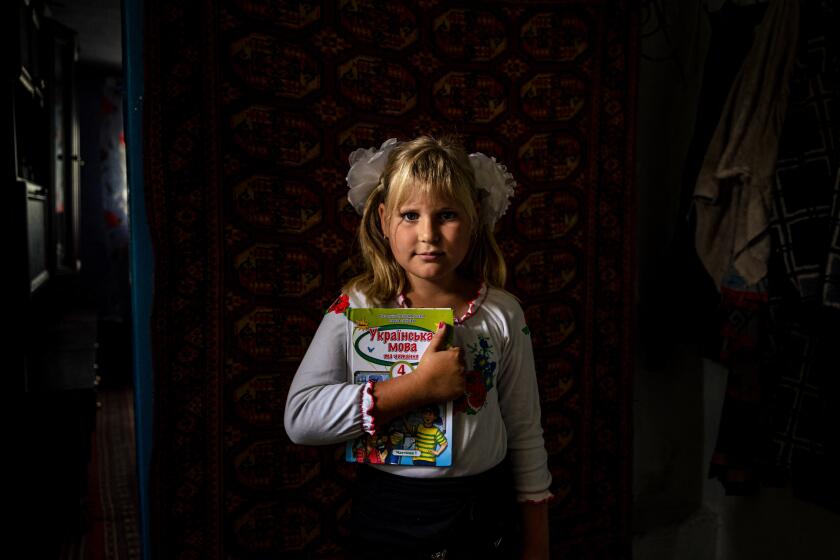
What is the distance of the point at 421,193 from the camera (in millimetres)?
1117

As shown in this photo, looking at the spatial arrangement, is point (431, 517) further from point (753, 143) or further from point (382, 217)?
point (753, 143)

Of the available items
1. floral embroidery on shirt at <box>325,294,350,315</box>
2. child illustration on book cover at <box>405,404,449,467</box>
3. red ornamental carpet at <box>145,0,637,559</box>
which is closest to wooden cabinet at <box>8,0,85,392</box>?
red ornamental carpet at <box>145,0,637,559</box>

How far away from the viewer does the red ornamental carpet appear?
5.31 ft

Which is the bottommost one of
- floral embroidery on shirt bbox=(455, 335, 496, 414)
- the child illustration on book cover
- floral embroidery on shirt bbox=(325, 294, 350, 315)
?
the child illustration on book cover

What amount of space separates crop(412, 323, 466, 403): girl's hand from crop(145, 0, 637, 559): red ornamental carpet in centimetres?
78

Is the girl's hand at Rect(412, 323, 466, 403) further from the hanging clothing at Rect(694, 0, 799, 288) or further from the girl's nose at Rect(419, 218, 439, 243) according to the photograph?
the hanging clothing at Rect(694, 0, 799, 288)

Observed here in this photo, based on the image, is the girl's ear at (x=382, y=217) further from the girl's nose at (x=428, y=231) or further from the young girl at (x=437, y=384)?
the girl's nose at (x=428, y=231)

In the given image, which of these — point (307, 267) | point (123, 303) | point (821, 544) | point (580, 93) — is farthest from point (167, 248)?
point (123, 303)

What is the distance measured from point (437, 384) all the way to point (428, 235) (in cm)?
29

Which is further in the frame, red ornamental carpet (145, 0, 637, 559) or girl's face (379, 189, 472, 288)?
red ornamental carpet (145, 0, 637, 559)

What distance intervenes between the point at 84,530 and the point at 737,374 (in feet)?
8.70

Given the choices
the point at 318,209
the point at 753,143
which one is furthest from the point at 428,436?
the point at 753,143

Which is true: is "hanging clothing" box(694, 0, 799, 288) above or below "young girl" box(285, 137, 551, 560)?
above

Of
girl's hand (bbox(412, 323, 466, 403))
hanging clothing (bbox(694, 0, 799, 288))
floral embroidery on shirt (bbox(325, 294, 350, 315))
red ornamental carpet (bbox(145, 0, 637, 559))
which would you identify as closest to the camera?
girl's hand (bbox(412, 323, 466, 403))
